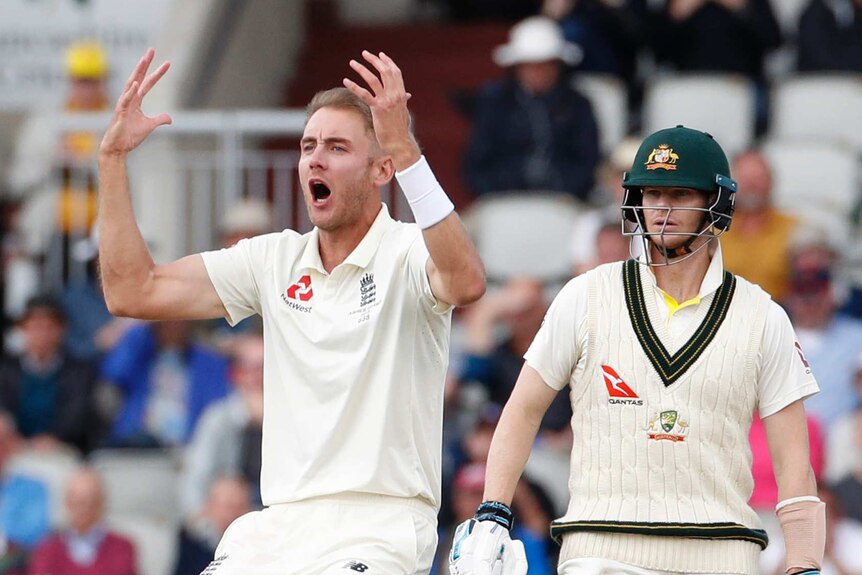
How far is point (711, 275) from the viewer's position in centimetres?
588

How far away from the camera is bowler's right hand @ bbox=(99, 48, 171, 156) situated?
233 inches

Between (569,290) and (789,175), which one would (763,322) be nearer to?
(569,290)

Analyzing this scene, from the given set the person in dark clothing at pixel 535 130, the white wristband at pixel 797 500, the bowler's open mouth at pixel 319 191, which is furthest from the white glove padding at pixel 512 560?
the person in dark clothing at pixel 535 130

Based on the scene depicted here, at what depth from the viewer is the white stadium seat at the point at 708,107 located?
11758 mm

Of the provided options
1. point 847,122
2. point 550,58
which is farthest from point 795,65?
point 550,58

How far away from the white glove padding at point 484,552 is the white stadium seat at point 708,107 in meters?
6.36

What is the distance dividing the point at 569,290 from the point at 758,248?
15.6ft

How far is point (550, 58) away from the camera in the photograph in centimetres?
1147

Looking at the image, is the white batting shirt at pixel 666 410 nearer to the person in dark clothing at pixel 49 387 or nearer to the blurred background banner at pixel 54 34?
the person in dark clothing at pixel 49 387

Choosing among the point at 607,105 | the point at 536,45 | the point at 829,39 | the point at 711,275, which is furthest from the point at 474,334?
the point at 711,275

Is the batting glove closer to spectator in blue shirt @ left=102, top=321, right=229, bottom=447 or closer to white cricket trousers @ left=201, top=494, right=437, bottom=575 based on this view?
white cricket trousers @ left=201, top=494, right=437, bottom=575

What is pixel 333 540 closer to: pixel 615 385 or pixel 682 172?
pixel 615 385

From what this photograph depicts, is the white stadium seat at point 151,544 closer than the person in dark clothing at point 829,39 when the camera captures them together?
A: Yes

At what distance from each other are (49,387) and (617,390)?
638cm
